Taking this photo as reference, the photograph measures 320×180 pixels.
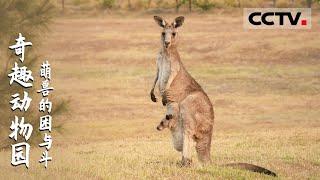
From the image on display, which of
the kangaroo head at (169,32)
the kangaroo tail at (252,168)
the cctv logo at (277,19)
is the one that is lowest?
the kangaroo tail at (252,168)

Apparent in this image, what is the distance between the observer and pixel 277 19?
73.2 meters

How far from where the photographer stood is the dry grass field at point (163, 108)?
14681mm

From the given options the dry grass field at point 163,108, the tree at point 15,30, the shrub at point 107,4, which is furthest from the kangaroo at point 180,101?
the shrub at point 107,4

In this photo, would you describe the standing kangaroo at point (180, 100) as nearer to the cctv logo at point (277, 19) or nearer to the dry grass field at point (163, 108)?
the dry grass field at point (163, 108)

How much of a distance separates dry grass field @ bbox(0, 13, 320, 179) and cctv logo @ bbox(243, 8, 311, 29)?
43.8 inches

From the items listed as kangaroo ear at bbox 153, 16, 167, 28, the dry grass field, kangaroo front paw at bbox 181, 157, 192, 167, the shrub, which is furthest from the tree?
the shrub

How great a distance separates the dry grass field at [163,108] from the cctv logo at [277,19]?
1113 mm

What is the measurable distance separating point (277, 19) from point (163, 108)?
38033 mm

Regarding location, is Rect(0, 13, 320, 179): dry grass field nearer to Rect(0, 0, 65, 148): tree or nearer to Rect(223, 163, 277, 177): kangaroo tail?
Rect(223, 163, 277, 177): kangaroo tail

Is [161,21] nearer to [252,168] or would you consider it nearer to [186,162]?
[186,162]

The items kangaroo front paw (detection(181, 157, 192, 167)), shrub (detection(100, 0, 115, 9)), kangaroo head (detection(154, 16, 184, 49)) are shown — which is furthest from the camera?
shrub (detection(100, 0, 115, 9))

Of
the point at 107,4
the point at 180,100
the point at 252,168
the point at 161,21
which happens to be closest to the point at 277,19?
the point at 107,4

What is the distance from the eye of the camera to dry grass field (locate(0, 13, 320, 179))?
14.7 meters

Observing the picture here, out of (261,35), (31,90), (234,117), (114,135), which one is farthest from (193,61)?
(31,90)
